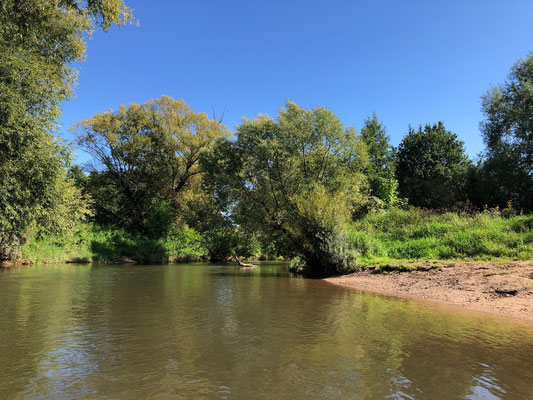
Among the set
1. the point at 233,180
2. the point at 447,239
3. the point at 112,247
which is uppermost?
the point at 233,180

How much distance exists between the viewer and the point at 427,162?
167 feet

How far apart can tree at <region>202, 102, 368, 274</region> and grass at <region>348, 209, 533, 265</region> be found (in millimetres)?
3875

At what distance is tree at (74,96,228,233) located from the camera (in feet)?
145

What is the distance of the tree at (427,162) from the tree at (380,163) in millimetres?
2531

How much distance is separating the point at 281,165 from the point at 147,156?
2514cm

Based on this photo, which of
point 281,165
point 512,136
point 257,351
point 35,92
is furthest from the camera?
point 512,136

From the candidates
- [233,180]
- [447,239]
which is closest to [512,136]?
[447,239]

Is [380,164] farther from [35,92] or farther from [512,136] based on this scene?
[35,92]

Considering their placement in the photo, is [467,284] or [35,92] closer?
[467,284]

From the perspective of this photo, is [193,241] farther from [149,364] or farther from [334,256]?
[149,364]

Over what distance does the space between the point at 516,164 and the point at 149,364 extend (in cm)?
3911

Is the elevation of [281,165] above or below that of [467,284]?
above

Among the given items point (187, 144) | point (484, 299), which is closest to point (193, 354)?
point (484, 299)

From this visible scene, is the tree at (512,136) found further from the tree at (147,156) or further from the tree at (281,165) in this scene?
the tree at (147,156)
